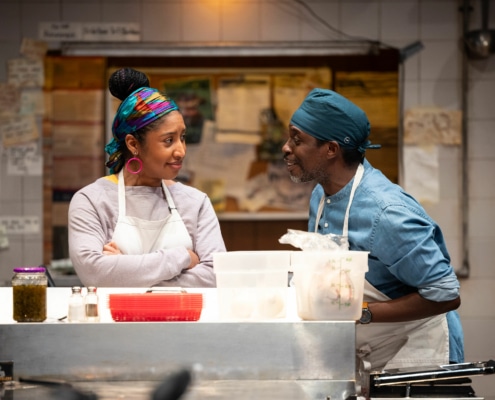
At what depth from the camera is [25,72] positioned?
485cm

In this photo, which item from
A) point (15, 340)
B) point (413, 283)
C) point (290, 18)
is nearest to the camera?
point (15, 340)

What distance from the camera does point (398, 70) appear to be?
4848mm

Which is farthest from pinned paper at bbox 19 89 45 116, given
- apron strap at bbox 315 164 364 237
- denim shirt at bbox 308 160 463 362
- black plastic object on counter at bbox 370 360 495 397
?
black plastic object on counter at bbox 370 360 495 397

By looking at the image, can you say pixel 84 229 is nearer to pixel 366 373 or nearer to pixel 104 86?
pixel 366 373

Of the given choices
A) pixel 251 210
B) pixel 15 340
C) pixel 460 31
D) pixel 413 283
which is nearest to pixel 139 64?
pixel 251 210

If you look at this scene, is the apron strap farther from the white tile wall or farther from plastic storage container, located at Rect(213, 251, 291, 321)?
the white tile wall

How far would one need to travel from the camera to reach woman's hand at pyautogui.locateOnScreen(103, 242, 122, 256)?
2.42m

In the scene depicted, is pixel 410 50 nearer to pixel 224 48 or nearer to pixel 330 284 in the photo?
pixel 224 48

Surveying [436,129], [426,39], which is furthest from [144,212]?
[426,39]

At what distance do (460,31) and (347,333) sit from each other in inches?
137

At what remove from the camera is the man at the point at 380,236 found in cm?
224

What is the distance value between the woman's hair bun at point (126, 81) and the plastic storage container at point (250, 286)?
98 cm

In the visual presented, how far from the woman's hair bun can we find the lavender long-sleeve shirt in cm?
28

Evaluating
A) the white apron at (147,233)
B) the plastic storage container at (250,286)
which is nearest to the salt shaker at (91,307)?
the plastic storage container at (250,286)
